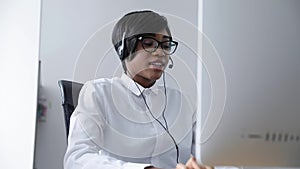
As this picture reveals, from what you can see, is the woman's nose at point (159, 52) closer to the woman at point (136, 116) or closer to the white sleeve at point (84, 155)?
the woman at point (136, 116)

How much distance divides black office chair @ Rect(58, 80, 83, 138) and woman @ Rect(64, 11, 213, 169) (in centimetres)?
4

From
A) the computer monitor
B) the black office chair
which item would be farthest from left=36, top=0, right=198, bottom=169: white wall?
the computer monitor

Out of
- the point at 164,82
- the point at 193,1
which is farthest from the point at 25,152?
the point at 193,1

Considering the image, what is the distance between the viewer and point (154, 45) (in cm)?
97

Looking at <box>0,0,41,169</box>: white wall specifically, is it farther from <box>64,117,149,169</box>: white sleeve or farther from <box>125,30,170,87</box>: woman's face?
<box>125,30,170,87</box>: woman's face

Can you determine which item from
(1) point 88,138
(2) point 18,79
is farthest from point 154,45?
(2) point 18,79

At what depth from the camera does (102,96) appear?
1.03 meters

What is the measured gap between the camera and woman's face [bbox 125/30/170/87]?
0.95 metres

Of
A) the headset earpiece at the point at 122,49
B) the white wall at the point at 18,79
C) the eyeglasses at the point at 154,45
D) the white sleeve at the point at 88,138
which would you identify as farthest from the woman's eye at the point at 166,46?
the white wall at the point at 18,79

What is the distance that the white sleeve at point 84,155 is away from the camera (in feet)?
3.15

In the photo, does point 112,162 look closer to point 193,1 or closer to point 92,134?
point 92,134

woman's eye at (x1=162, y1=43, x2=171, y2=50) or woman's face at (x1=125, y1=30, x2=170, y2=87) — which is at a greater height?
woman's eye at (x1=162, y1=43, x2=171, y2=50)

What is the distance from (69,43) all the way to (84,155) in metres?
0.31

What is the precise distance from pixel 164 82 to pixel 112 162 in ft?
0.76
